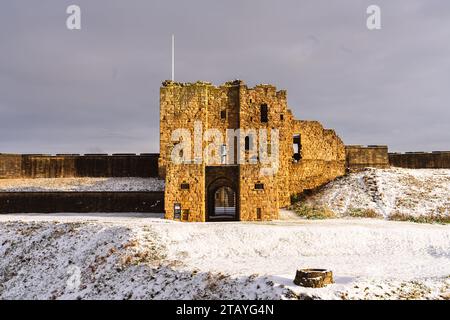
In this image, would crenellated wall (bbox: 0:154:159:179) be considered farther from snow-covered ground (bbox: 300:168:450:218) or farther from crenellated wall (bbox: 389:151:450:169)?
crenellated wall (bbox: 389:151:450:169)

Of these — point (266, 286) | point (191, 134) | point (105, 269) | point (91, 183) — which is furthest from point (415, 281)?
point (91, 183)

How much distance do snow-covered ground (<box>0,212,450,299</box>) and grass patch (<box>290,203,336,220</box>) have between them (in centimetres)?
938

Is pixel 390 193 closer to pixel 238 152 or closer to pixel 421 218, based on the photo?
pixel 421 218

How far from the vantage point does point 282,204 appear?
42.7 meters

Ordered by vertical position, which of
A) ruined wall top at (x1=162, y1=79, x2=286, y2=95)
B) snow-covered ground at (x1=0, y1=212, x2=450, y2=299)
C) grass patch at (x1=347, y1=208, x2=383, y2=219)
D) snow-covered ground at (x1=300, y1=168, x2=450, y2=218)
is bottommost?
snow-covered ground at (x1=0, y1=212, x2=450, y2=299)

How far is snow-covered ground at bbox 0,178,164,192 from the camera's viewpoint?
4238 cm

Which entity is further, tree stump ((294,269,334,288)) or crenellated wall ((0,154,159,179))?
crenellated wall ((0,154,159,179))

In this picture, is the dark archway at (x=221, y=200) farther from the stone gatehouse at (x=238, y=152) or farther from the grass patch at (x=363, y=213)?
the grass patch at (x=363, y=213)

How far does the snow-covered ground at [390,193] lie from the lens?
37906 millimetres

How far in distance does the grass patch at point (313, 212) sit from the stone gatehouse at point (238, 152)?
235cm

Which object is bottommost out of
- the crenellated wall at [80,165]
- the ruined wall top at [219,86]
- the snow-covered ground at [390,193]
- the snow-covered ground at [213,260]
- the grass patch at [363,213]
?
the snow-covered ground at [213,260]

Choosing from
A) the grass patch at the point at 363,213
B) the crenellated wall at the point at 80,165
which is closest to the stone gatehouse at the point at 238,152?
the crenellated wall at the point at 80,165

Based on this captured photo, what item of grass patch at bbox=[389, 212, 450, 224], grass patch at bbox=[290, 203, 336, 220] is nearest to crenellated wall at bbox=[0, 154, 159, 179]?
grass patch at bbox=[290, 203, 336, 220]

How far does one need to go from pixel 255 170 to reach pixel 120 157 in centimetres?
2153
